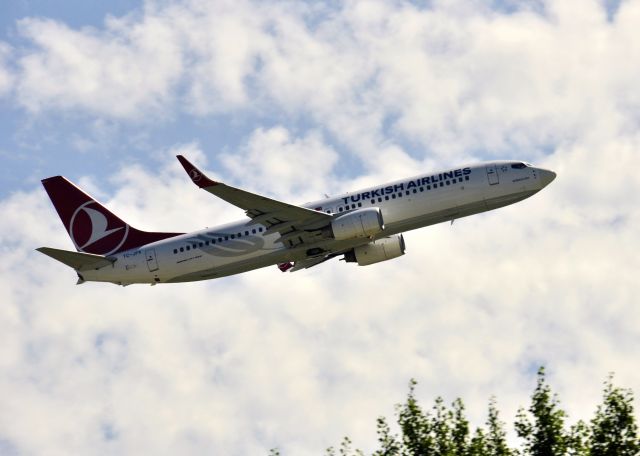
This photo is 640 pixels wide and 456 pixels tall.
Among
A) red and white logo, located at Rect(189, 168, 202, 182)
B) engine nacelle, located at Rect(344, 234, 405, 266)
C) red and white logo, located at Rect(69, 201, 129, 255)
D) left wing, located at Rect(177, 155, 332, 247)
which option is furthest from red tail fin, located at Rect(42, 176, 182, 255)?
engine nacelle, located at Rect(344, 234, 405, 266)

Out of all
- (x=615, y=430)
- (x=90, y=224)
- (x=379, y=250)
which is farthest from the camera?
(x=90, y=224)

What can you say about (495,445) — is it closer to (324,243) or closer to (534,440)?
(534,440)

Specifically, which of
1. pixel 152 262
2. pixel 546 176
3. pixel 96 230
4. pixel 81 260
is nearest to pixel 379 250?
pixel 546 176

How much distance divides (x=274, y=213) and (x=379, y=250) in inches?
344

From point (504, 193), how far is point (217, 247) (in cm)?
1768

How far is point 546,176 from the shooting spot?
209 ft

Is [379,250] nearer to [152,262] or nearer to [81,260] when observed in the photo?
[152,262]

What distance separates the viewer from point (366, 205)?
63.6 metres

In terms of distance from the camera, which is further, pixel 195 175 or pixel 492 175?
pixel 492 175

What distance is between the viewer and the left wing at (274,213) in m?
59.3

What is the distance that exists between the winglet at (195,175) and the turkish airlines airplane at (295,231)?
6 cm

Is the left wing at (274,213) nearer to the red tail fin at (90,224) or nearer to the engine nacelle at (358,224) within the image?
the engine nacelle at (358,224)

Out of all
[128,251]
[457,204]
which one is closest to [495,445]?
[457,204]

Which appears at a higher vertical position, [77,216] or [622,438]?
[77,216]
